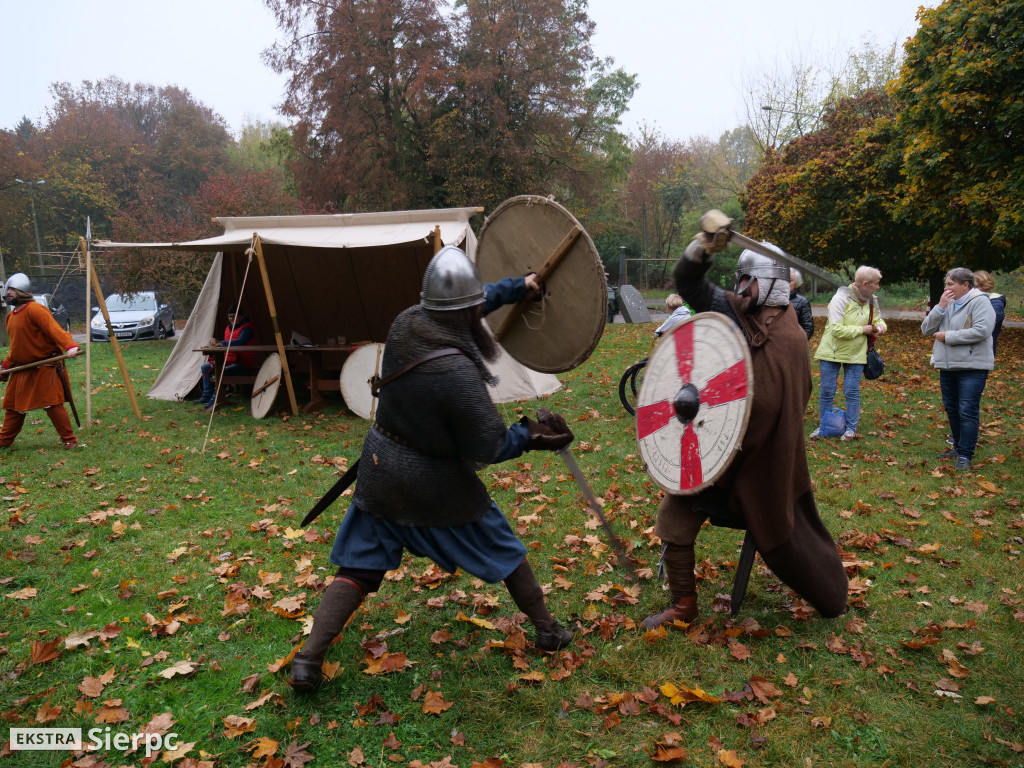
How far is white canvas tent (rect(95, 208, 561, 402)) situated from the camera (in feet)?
28.7

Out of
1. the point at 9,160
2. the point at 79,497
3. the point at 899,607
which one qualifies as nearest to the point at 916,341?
the point at 899,607

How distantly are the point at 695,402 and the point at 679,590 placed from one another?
1.00m

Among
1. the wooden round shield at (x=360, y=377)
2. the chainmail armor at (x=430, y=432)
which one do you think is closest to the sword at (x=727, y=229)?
the chainmail armor at (x=430, y=432)

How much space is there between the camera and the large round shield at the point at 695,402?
273 centimetres

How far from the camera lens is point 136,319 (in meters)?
18.8

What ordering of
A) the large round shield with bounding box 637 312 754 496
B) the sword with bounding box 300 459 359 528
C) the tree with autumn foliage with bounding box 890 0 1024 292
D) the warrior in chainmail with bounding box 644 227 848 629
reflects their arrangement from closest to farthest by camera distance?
the large round shield with bounding box 637 312 754 496 < the warrior in chainmail with bounding box 644 227 848 629 < the sword with bounding box 300 459 359 528 < the tree with autumn foliage with bounding box 890 0 1024 292

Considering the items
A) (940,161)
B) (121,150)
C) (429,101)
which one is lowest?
(940,161)

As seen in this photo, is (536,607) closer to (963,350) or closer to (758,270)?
(758,270)

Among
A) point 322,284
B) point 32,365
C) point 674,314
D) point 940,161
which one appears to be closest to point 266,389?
point 322,284

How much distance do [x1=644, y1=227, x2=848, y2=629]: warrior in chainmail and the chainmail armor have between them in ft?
3.21

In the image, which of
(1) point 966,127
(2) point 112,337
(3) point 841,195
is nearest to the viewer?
(2) point 112,337

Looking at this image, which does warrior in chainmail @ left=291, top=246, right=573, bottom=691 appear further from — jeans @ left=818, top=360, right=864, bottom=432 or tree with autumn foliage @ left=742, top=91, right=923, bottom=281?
tree with autumn foliage @ left=742, top=91, right=923, bottom=281

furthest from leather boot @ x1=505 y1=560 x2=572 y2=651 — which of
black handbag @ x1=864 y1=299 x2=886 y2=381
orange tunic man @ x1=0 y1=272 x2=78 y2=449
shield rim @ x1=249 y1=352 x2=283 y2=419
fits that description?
shield rim @ x1=249 y1=352 x2=283 y2=419

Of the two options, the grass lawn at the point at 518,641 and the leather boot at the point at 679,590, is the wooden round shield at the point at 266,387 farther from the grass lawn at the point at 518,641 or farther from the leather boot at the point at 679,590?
the leather boot at the point at 679,590
